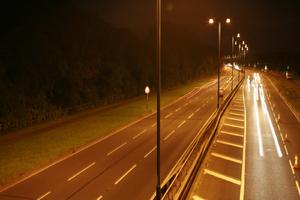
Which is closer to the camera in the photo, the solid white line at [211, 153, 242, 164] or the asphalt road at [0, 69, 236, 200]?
the asphalt road at [0, 69, 236, 200]

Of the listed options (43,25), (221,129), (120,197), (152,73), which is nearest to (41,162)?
(120,197)

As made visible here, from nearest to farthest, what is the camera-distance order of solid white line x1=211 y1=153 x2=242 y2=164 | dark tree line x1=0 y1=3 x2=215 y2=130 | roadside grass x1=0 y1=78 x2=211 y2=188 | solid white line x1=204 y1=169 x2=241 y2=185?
solid white line x1=204 y1=169 x2=241 y2=185 → roadside grass x1=0 y1=78 x2=211 y2=188 → solid white line x1=211 y1=153 x2=242 y2=164 → dark tree line x1=0 y1=3 x2=215 y2=130

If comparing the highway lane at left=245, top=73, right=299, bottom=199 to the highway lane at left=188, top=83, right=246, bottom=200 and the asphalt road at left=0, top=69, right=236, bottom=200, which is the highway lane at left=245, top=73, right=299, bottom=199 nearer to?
the highway lane at left=188, top=83, right=246, bottom=200

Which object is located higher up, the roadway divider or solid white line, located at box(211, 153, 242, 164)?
the roadway divider

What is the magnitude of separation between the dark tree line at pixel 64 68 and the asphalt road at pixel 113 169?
1098 centimetres

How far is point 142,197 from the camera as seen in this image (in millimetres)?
19438

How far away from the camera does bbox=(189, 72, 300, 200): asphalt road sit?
1992cm

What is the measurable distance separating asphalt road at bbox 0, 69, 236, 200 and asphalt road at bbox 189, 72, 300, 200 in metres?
2.62

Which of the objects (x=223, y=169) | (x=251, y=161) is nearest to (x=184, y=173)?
(x=223, y=169)

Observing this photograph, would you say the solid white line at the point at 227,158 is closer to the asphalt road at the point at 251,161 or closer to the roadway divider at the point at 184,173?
the asphalt road at the point at 251,161

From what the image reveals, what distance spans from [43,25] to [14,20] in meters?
4.14

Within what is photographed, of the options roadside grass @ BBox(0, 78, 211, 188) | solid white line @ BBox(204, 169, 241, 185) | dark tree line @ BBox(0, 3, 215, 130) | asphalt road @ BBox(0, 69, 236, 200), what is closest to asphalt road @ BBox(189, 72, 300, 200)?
solid white line @ BBox(204, 169, 241, 185)

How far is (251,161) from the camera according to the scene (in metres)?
26.0

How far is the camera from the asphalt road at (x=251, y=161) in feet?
65.4
